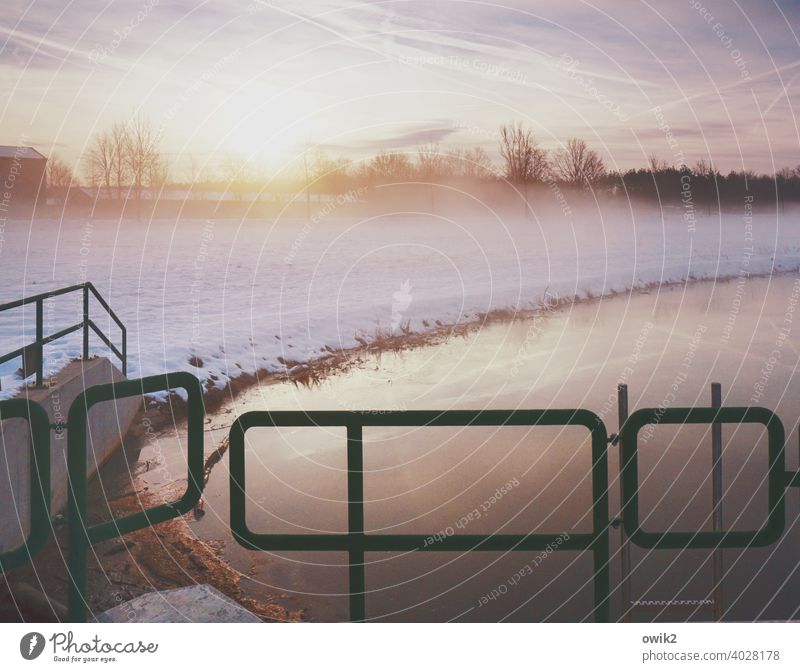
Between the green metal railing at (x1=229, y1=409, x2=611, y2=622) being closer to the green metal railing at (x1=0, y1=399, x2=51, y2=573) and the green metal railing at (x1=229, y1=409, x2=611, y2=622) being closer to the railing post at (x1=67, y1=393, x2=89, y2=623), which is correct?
the railing post at (x1=67, y1=393, x2=89, y2=623)

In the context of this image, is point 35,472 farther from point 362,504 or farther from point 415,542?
point 415,542

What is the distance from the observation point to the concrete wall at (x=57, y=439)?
7543 millimetres

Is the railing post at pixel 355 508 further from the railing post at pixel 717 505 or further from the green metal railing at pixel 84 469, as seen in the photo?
the railing post at pixel 717 505

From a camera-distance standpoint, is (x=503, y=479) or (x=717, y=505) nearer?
(x=717, y=505)

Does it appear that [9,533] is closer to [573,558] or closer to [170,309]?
[573,558]

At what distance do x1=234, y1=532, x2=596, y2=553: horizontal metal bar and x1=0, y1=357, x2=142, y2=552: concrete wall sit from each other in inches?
53.7

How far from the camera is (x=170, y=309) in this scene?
82.6 feet

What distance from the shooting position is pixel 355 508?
4.37 metres

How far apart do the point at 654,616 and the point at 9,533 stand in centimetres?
516

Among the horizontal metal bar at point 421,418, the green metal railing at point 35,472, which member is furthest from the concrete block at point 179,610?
the horizontal metal bar at point 421,418

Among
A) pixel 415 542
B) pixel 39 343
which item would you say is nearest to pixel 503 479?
pixel 39 343

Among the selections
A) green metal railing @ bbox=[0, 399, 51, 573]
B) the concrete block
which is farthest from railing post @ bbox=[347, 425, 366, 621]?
green metal railing @ bbox=[0, 399, 51, 573]

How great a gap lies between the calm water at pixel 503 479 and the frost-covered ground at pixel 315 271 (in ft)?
9.47

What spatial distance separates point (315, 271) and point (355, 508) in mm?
34314
